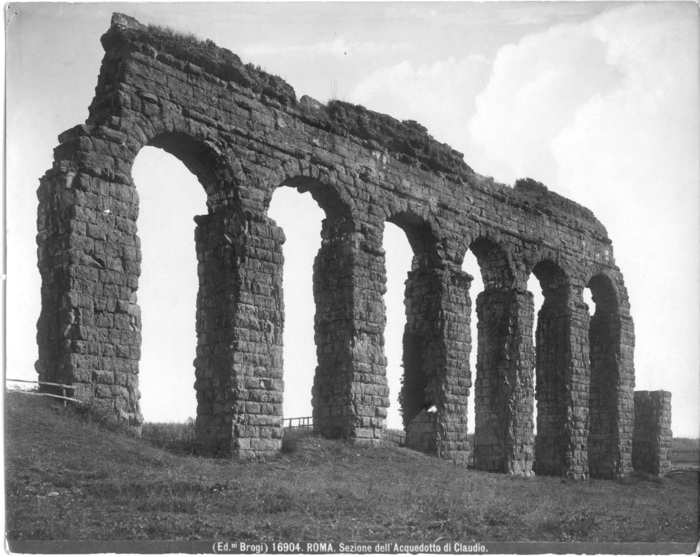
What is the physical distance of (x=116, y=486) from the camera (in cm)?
1109

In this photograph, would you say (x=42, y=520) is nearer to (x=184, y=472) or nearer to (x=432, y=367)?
(x=184, y=472)

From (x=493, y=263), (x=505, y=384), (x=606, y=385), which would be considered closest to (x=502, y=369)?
(x=505, y=384)

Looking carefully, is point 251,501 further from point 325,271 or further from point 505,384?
point 505,384

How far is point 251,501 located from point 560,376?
538 inches

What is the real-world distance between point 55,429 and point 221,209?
5.05m

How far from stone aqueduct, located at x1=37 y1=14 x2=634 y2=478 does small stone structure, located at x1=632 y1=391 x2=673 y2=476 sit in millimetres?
1568

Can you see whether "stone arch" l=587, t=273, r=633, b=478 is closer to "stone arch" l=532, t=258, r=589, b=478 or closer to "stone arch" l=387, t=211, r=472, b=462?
"stone arch" l=532, t=258, r=589, b=478

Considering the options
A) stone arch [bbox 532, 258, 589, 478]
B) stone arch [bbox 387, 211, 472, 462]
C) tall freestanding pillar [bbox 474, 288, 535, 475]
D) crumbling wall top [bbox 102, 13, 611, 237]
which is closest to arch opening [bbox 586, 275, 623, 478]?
stone arch [bbox 532, 258, 589, 478]

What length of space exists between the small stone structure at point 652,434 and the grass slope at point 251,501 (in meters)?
10.4

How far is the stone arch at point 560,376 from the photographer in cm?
2303

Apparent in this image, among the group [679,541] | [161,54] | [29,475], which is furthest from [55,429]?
[679,541]

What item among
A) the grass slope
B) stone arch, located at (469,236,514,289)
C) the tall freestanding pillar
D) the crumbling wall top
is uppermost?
the crumbling wall top

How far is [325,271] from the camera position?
1795 centimetres

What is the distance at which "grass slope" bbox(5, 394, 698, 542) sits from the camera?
401 inches
